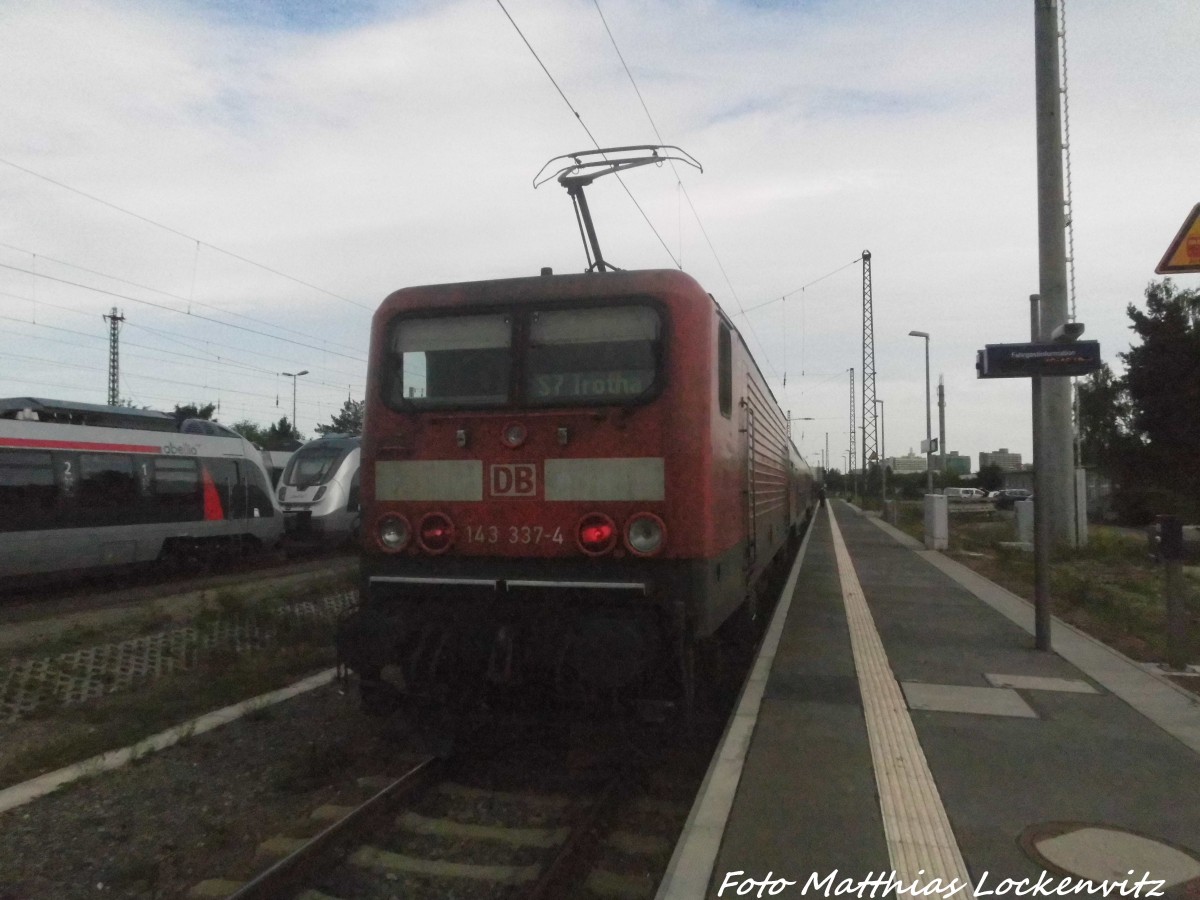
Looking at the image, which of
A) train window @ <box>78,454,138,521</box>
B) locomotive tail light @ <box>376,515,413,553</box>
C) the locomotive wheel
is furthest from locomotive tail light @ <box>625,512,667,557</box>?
train window @ <box>78,454,138,521</box>

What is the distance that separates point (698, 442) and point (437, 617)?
1779 mm

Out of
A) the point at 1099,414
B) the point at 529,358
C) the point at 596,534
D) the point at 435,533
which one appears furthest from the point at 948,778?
the point at 1099,414

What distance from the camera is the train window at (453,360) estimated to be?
18.8 ft

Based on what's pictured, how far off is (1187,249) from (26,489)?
12.9 metres

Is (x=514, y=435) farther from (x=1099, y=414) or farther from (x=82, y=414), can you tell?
(x=1099, y=414)

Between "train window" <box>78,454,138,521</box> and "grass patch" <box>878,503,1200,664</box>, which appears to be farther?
"train window" <box>78,454,138,521</box>

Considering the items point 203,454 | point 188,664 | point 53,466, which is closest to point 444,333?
point 188,664

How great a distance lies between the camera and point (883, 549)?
68.0 ft

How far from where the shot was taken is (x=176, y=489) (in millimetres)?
15203

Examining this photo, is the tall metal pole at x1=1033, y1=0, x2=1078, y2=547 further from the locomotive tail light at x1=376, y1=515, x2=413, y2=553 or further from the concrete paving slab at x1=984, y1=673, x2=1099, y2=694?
the locomotive tail light at x1=376, y1=515, x2=413, y2=553

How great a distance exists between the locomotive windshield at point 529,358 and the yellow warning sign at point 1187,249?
275cm

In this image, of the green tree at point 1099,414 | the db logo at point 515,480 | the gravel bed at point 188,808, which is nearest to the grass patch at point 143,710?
the gravel bed at point 188,808

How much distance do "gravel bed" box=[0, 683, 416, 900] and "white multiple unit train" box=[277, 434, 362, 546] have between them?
40.1ft

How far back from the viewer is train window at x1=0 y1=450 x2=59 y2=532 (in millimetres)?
12086
